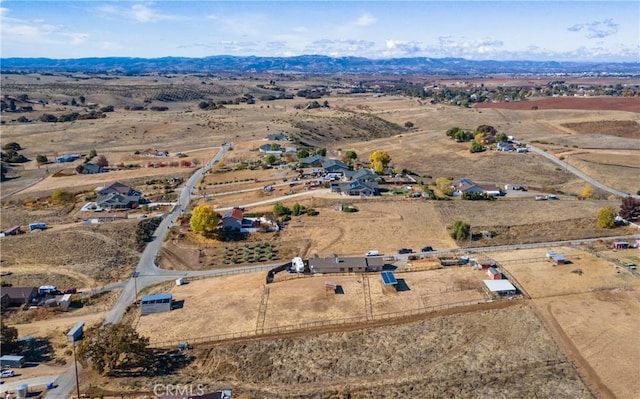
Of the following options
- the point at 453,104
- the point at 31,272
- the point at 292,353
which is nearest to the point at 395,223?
the point at 292,353

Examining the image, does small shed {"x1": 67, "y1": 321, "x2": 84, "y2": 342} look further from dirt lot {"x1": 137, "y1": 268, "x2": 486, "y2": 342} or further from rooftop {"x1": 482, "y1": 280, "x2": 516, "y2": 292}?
rooftop {"x1": 482, "y1": 280, "x2": 516, "y2": 292}

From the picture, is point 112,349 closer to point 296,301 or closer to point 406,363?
point 296,301

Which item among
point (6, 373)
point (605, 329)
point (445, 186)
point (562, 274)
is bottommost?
point (6, 373)

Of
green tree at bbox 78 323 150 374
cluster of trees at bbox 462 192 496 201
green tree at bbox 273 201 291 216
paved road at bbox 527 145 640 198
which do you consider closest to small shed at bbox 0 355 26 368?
green tree at bbox 78 323 150 374

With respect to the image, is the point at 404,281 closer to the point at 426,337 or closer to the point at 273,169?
the point at 426,337

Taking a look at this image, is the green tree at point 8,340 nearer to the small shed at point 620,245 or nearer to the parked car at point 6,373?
the parked car at point 6,373

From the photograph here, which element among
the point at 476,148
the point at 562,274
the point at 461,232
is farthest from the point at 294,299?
the point at 476,148

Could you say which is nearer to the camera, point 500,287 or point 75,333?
point 75,333
